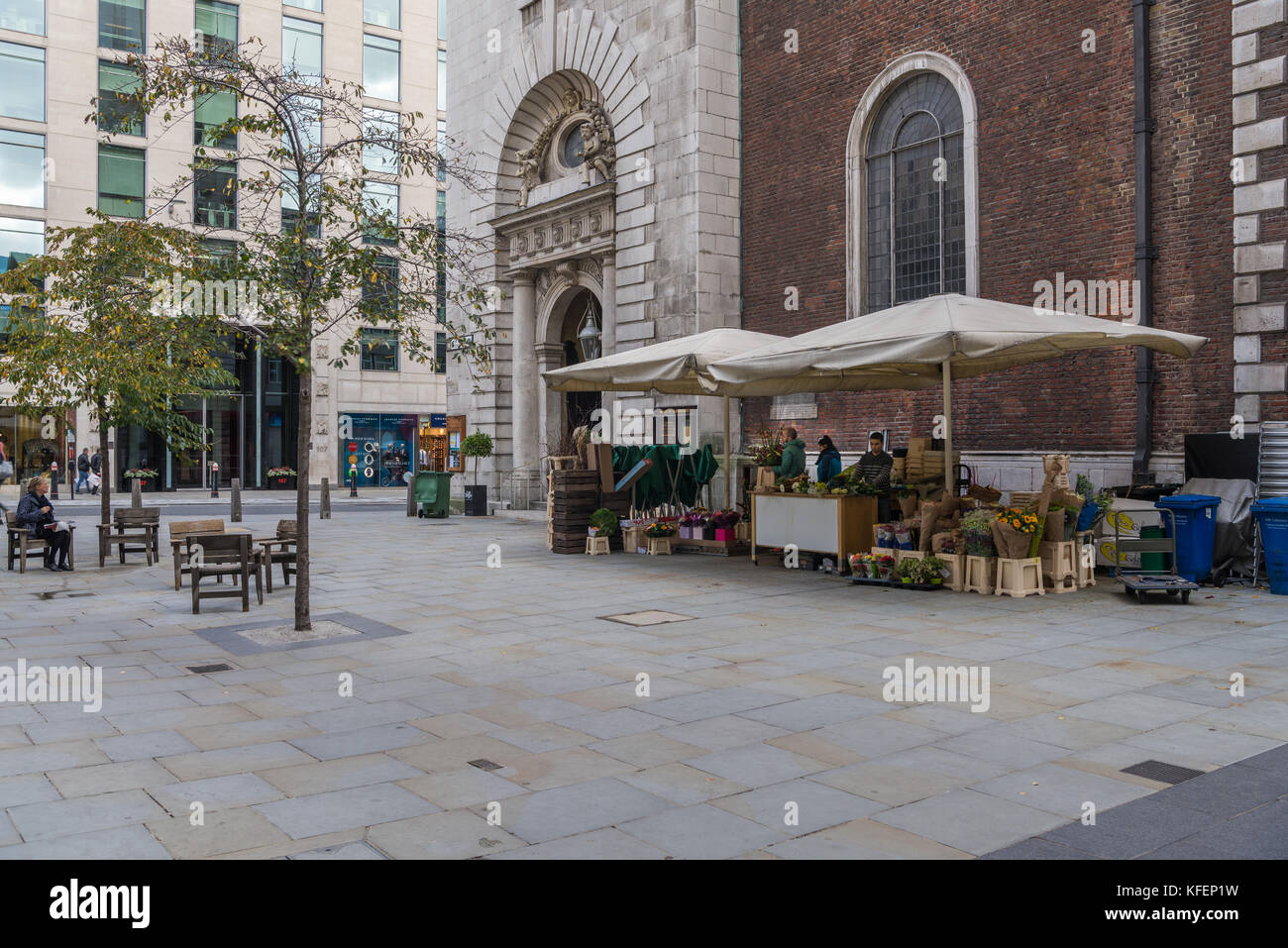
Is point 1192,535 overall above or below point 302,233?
below

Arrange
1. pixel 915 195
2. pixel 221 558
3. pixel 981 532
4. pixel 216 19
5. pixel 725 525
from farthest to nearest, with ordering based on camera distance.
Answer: pixel 216 19 → pixel 915 195 → pixel 725 525 → pixel 981 532 → pixel 221 558

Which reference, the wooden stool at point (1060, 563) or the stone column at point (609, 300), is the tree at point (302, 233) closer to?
the wooden stool at point (1060, 563)

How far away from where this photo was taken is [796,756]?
5.70 metres

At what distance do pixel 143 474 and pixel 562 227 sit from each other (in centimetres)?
2291

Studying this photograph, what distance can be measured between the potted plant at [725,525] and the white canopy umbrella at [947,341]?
3244 mm

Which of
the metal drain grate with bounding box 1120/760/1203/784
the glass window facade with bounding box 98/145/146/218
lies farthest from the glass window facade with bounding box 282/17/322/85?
the metal drain grate with bounding box 1120/760/1203/784

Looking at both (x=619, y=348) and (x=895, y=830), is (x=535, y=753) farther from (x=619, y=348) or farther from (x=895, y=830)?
(x=619, y=348)

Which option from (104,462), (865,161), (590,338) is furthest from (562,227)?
(104,462)

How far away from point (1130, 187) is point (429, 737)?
12.6 metres

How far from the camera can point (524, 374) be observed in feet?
88.4

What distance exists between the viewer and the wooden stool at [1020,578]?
1150 centimetres

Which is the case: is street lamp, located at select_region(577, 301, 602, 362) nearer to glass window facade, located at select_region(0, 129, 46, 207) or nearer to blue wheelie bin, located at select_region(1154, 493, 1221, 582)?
blue wheelie bin, located at select_region(1154, 493, 1221, 582)

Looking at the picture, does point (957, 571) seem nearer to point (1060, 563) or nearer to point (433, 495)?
point (1060, 563)

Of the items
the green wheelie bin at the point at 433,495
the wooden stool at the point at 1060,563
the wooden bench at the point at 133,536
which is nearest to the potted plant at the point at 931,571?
the wooden stool at the point at 1060,563
